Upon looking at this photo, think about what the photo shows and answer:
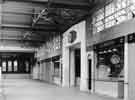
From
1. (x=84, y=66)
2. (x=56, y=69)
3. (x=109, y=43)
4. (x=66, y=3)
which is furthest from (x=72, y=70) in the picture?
(x=66, y=3)

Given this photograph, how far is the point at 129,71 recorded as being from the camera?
8.91 meters

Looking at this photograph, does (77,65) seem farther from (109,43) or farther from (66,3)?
(66,3)

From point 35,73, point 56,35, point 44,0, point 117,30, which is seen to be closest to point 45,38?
point 56,35

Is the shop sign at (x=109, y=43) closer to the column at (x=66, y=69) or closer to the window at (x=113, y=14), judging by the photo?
the window at (x=113, y=14)

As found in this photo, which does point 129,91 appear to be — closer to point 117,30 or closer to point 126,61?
point 126,61

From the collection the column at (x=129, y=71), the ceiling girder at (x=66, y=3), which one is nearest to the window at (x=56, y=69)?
the ceiling girder at (x=66, y=3)

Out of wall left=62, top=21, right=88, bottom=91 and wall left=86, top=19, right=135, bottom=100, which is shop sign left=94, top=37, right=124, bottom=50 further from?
wall left=62, top=21, right=88, bottom=91

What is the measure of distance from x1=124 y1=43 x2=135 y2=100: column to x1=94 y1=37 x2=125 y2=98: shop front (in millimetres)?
761

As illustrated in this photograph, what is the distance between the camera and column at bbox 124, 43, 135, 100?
8688 millimetres

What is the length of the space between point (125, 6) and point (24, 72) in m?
28.0

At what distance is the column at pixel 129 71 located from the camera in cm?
869

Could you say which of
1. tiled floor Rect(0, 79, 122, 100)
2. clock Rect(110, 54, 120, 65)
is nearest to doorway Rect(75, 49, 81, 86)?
tiled floor Rect(0, 79, 122, 100)

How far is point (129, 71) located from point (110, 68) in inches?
90.0

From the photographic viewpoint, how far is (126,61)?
30.0ft
